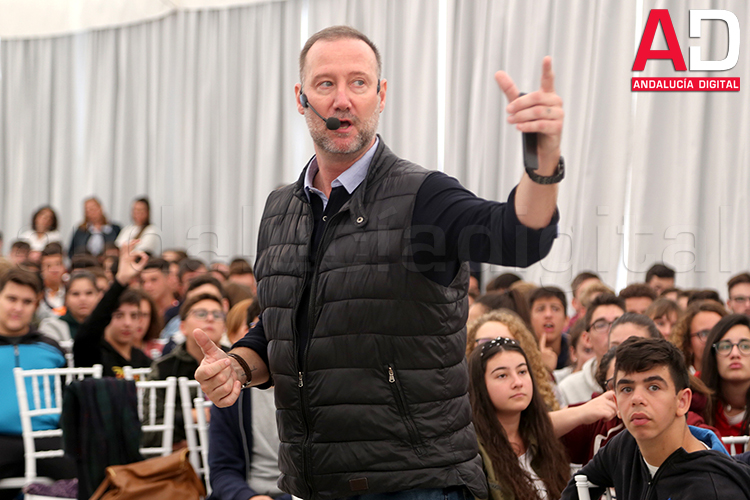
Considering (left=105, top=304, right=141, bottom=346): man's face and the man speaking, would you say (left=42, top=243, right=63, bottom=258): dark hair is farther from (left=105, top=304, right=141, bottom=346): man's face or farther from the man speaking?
the man speaking

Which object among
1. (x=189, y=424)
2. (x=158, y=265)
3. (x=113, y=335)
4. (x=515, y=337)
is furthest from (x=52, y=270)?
(x=515, y=337)

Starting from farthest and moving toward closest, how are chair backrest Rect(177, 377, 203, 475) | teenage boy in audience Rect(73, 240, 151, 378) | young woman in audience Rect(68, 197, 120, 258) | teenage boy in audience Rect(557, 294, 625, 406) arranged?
young woman in audience Rect(68, 197, 120, 258) < teenage boy in audience Rect(73, 240, 151, 378) < teenage boy in audience Rect(557, 294, 625, 406) < chair backrest Rect(177, 377, 203, 475)

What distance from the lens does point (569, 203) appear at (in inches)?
276

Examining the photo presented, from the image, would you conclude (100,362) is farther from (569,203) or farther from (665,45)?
(665,45)

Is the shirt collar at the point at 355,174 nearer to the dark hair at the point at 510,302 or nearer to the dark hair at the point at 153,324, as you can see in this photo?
the dark hair at the point at 510,302

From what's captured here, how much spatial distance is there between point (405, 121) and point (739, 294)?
3.93m

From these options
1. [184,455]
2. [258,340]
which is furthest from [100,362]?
[258,340]

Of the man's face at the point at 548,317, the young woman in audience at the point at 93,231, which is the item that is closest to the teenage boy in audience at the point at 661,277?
the man's face at the point at 548,317

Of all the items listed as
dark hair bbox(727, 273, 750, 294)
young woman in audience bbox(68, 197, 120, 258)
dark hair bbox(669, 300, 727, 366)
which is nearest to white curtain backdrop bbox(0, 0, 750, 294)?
young woman in audience bbox(68, 197, 120, 258)

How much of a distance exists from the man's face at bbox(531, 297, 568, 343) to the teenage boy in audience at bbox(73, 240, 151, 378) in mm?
2093

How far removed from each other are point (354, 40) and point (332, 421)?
71 cm

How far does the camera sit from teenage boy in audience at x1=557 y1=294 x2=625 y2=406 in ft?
10.9

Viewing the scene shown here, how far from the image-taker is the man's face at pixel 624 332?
10.00 feet

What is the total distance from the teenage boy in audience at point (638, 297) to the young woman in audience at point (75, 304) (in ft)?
9.85
